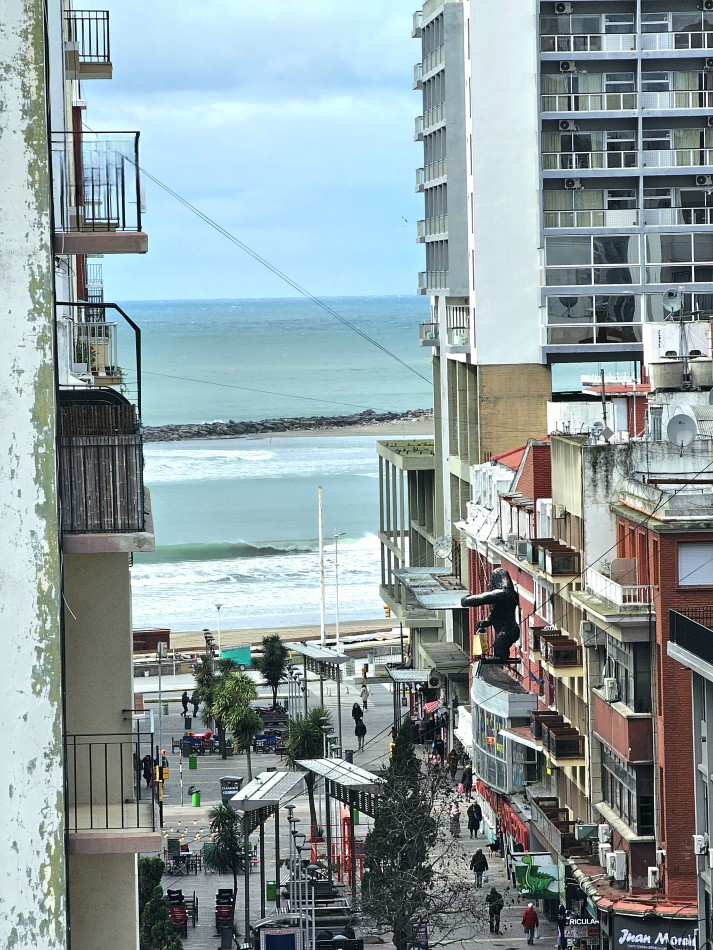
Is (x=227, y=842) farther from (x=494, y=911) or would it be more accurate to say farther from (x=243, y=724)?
(x=243, y=724)

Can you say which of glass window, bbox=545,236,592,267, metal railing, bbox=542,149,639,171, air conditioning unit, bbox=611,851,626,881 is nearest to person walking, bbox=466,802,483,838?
air conditioning unit, bbox=611,851,626,881

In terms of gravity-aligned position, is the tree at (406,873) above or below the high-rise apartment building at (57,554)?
below

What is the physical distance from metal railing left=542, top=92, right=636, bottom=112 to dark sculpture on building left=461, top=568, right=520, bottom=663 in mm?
25488

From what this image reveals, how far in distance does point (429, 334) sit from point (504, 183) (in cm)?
1184

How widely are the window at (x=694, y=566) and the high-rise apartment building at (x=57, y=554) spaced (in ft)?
69.9

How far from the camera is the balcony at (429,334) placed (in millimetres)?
73375

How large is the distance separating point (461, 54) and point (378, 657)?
80.6 ft

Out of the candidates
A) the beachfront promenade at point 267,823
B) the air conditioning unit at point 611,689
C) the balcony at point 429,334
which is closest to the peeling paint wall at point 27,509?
the air conditioning unit at point 611,689

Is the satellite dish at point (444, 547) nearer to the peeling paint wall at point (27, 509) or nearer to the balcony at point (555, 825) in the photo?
the balcony at point (555, 825)

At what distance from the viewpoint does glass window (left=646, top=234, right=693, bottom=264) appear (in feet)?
207

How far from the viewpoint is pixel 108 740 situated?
1274 cm

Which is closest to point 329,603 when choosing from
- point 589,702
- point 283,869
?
point 283,869

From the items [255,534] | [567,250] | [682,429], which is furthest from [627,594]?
[255,534]

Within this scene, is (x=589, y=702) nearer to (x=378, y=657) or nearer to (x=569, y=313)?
(x=569, y=313)
